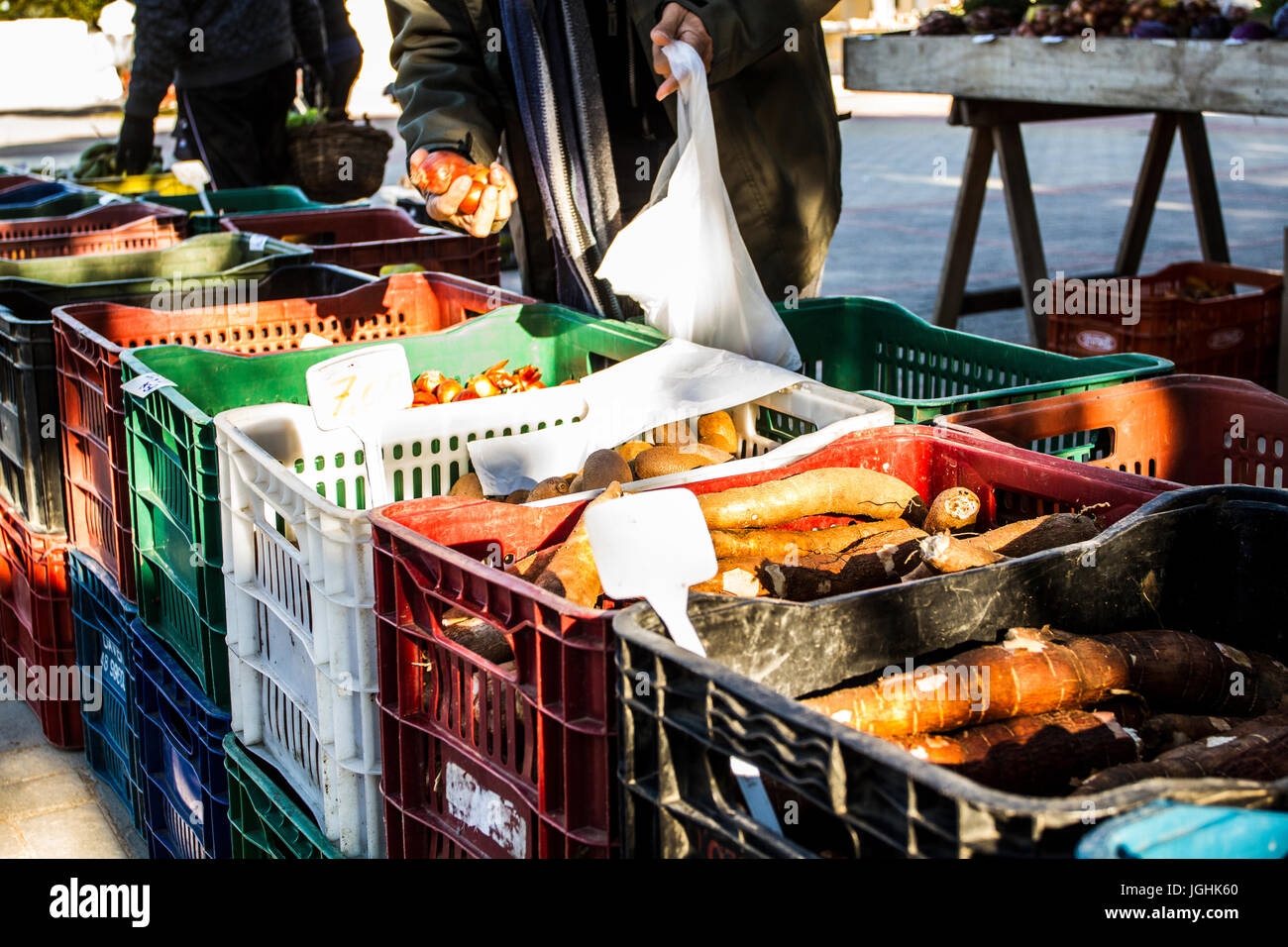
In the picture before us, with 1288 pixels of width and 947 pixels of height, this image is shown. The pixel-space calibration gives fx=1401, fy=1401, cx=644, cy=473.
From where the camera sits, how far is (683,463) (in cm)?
229

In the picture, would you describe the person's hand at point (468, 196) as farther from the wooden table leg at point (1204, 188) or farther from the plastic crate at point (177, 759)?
the wooden table leg at point (1204, 188)

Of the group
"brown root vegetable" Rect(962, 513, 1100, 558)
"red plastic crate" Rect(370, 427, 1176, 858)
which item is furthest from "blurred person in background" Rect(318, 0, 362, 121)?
"brown root vegetable" Rect(962, 513, 1100, 558)

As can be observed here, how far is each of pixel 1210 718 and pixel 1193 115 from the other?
231 inches

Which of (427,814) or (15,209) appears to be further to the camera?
(15,209)

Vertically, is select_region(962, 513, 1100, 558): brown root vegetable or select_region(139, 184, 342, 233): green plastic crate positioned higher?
select_region(139, 184, 342, 233): green plastic crate

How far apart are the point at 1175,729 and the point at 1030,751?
0.21 meters

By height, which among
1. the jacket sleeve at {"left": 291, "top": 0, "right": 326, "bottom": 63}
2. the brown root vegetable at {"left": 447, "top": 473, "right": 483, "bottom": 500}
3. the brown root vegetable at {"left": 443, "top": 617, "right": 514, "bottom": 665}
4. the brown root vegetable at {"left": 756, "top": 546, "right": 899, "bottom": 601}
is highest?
the jacket sleeve at {"left": 291, "top": 0, "right": 326, "bottom": 63}

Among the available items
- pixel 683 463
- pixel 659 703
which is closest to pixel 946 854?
pixel 659 703

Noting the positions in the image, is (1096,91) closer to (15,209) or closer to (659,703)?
(15,209)

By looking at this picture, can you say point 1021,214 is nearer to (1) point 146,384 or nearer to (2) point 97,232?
(2) point 97,232

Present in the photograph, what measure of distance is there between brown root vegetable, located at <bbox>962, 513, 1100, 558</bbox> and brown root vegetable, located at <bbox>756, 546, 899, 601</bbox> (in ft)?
0.39

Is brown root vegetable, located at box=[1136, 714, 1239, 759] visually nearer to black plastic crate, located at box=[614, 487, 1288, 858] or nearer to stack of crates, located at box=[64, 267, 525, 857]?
black plastic crate, located at box=[614, 487, 1288, 858]

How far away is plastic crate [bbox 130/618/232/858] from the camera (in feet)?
7.82

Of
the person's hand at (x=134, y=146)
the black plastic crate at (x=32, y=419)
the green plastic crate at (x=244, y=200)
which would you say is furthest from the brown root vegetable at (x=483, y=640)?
the person's hand at (x=134, y=146)
